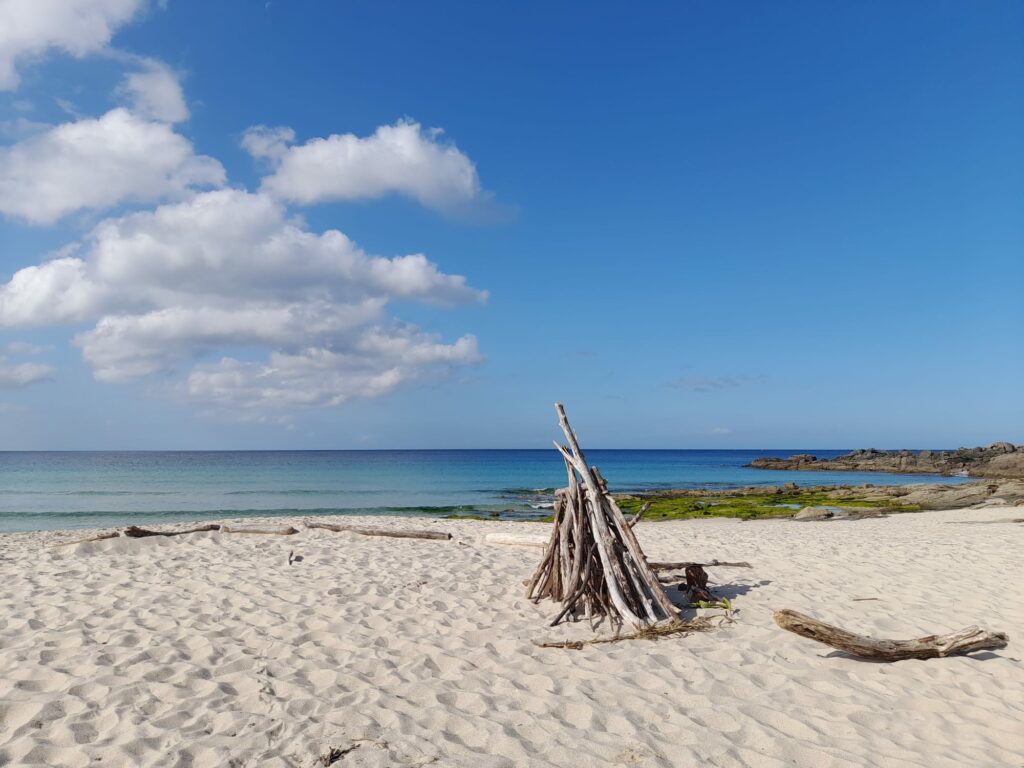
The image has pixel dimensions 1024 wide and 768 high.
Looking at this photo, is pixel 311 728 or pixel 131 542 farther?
pixel 131 542

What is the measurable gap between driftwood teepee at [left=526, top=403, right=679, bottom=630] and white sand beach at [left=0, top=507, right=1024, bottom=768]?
1.20 ft

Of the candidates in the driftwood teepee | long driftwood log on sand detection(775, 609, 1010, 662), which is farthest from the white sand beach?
the driftwood teepee

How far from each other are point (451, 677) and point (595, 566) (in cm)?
243

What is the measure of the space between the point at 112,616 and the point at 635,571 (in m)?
5.41

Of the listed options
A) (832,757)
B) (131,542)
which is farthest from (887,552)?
(131,542)

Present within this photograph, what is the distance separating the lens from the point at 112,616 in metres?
6.35

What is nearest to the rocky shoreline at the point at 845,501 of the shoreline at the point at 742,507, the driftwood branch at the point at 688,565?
the shoreline at the point at 742,507

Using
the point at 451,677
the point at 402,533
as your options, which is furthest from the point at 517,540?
the point at 451,677

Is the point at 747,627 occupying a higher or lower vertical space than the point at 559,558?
lower

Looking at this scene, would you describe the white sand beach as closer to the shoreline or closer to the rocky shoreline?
the shoreline

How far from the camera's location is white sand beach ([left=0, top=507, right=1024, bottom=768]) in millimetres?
3973

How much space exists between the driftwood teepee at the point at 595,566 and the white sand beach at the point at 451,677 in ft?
1.20

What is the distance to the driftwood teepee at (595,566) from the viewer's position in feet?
21.9

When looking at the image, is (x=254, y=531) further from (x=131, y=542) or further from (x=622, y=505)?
(x=622, y=505)
